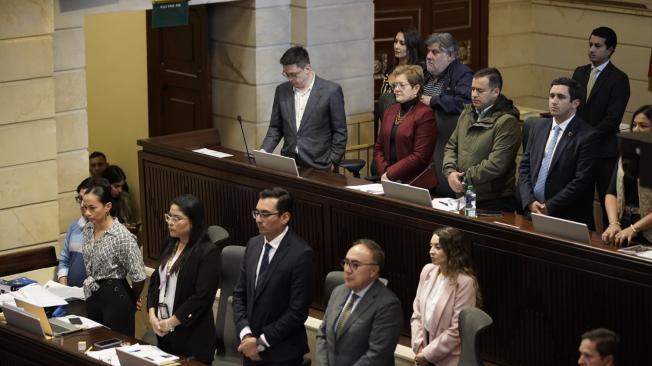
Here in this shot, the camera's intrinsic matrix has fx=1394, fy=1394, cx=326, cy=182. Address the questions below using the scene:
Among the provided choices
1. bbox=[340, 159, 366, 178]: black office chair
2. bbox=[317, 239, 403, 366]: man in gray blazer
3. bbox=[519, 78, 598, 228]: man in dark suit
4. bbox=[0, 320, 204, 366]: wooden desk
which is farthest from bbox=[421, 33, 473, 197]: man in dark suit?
bbox=[0, 320, 204, 366]: wooden desk

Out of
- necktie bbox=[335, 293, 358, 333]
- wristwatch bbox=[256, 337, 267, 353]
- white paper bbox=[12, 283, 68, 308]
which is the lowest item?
wristwatch bbox=[256, 337, 267, 353]

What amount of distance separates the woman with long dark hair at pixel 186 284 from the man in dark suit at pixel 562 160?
183 cm

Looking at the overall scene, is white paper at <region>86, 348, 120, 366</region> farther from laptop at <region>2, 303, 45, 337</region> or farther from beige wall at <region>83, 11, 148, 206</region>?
beige wall at <region>83, 11, 148, 206</region>

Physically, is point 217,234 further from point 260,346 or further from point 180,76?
point 180,76

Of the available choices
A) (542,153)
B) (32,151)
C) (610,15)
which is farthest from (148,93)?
(542,153)

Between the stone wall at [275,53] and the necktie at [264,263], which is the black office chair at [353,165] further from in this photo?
the necktie at [264,263]

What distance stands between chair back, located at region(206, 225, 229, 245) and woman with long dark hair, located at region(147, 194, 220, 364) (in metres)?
0.70

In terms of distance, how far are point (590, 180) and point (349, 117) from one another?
369cm

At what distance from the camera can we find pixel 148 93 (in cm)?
1166

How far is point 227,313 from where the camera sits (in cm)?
795

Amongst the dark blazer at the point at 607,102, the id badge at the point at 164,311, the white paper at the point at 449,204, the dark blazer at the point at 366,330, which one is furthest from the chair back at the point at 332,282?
the dark blazer at the point at 607,102

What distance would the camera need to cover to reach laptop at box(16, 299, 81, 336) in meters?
7.34

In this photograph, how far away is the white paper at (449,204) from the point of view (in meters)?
7.71

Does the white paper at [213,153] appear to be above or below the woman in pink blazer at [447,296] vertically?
above
